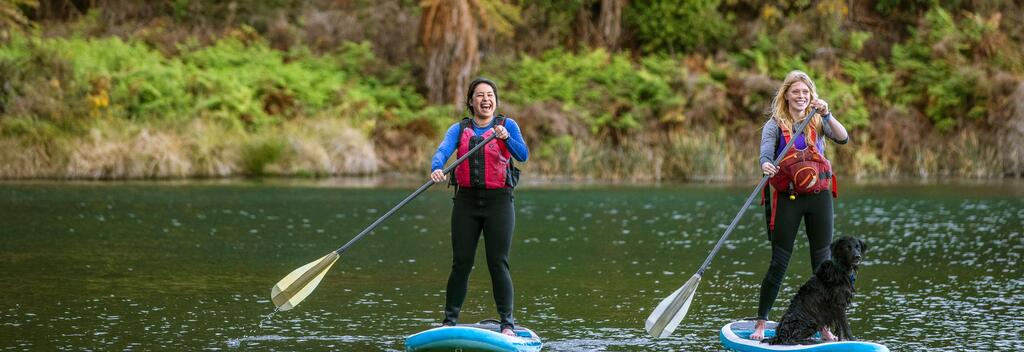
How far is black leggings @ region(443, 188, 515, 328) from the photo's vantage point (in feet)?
27.4

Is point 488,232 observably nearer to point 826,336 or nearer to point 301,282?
point 301,282

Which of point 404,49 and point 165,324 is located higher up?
point 404,49

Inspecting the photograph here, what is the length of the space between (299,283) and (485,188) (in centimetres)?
146

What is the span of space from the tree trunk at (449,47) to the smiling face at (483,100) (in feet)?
83.6

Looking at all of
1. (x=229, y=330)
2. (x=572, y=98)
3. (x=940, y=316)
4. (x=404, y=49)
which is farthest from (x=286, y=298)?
(x=404, y=49)

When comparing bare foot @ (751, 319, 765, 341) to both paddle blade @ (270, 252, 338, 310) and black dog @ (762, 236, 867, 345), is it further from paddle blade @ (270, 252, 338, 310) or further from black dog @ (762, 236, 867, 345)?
paddle blade @ (270, 252, 338, 310)

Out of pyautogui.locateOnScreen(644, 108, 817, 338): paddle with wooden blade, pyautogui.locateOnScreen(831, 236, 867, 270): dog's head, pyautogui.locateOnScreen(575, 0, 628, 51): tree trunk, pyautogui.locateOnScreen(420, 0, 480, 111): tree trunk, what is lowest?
pyautogui.locateOnScreen(644, 108, 817, 338): paddle with wooden blade

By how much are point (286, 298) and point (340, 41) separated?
32.0m

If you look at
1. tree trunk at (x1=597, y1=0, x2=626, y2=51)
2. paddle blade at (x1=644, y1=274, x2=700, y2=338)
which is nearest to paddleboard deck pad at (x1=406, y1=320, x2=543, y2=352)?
paddle blade at (x1=644, y1=274, x2=700, y2=338)

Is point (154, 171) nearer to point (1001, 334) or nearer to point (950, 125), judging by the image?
point (950, 125)

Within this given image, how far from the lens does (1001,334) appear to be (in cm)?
891

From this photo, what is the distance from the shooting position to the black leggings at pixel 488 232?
835cm

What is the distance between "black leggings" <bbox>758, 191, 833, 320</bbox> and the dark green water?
1.81 feet

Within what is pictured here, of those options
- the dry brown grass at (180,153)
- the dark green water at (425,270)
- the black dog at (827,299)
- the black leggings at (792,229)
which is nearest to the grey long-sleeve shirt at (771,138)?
the black leggings at (792,229)
